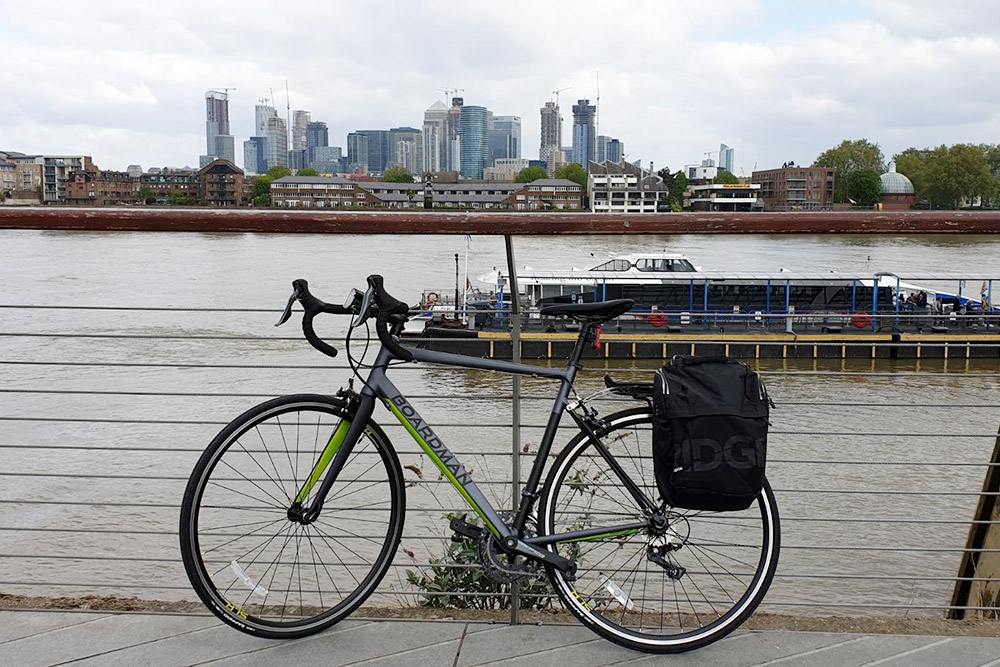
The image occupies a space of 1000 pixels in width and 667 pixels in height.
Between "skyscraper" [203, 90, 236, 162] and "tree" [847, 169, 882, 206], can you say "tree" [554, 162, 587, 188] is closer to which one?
"tree" [847, 169, 882, 206]

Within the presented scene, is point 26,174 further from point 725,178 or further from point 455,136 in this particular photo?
point 455,136

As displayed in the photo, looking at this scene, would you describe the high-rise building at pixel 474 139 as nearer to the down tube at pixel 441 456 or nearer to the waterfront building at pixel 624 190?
the waterfront building at pixel 624 190

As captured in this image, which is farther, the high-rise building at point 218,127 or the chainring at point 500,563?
the high-rise building at point 218,127

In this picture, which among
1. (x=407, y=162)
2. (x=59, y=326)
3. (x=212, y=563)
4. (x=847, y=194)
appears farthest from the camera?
(x=407, y=162)

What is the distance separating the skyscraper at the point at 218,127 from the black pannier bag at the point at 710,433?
504ft

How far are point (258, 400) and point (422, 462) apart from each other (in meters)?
7.63

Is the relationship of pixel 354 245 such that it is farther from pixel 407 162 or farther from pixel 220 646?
pixel 407 162

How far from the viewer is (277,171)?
83750 millimetres

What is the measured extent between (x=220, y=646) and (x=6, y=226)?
0.98 meters

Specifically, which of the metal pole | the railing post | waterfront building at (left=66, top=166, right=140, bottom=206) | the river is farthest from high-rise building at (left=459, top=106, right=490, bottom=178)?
the metal pole

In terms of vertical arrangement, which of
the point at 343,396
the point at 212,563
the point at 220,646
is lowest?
the point at 220,646

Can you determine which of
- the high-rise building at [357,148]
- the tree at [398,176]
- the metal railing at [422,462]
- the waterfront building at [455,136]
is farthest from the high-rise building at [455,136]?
the metal railing at [422,462]

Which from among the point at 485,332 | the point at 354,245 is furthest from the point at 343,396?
the point at 354,245

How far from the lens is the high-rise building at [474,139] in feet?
484
